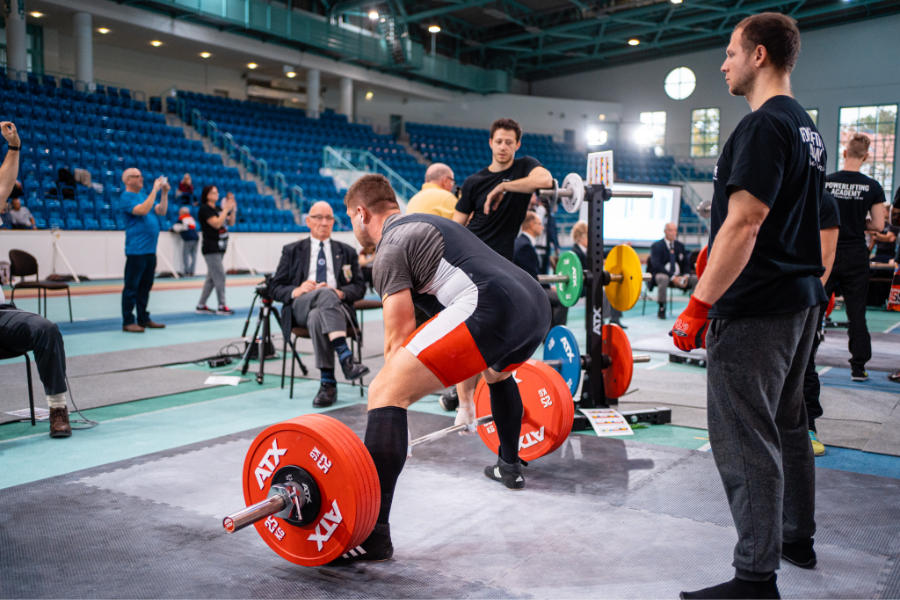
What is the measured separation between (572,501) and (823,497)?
0.94m

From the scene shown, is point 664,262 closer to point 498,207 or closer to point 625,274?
point 625,274

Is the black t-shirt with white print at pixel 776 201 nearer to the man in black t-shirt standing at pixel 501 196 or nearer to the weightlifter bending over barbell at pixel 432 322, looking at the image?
the weightlifter bending over barbell at pixel 432 322

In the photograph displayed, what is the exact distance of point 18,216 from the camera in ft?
30.5

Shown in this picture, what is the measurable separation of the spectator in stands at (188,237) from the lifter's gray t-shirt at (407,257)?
9.54 meters

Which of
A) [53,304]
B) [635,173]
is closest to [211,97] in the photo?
[53,304]

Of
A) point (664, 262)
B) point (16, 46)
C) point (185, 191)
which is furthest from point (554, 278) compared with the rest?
point (16, 46)

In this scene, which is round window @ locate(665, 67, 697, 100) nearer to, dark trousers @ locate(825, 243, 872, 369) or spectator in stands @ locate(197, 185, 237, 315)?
spectator in stands @ locate(197, 185, 237, 315)

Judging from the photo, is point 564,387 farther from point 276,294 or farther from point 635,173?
point 635,173

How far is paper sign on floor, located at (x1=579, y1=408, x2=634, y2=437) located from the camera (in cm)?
347

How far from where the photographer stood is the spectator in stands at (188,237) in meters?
10.9

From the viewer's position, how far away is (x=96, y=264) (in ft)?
33.7

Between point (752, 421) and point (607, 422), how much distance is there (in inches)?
72.8

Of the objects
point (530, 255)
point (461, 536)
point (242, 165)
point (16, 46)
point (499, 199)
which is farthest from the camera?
point (242, 165)

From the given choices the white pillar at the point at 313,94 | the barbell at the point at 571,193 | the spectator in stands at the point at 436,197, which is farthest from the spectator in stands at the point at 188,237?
the barbell at the point at 571,193
